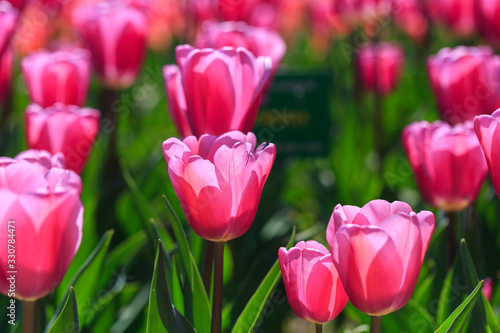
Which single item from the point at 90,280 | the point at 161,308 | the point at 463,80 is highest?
the point at 463,80

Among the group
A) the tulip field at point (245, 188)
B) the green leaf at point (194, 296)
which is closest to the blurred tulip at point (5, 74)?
the tulip field at point (245, 188)

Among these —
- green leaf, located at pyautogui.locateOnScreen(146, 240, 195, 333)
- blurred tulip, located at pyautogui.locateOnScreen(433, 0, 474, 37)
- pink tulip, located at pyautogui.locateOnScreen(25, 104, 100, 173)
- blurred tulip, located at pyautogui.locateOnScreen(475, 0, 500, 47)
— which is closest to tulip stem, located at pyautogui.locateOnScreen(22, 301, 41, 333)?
green leaf, located at pyautogui.locateOnScreen(146, 240, 195, 333)

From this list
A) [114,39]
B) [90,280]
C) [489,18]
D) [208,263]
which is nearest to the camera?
[208,263]

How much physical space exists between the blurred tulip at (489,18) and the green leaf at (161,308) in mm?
1274

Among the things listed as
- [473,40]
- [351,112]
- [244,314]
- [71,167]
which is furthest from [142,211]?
[473,40]

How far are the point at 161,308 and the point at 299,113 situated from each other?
34.6 inches

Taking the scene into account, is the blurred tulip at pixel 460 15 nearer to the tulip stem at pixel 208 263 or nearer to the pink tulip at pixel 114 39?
the pink tulip at pixel 114 39

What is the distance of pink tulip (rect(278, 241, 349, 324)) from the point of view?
58 cm

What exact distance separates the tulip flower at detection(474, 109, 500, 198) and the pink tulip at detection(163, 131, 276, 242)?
219 mm

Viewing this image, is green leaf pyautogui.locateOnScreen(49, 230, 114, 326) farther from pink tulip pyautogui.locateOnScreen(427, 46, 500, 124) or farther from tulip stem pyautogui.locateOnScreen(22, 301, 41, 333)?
pink tulip pyautogui.locateOnScreen(427, 46, 500, 124)

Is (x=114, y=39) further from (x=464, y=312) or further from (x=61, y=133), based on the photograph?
(x=464, y=312)

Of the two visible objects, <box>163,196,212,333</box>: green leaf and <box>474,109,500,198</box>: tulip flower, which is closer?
<box>474,109,500,198</box>: tulip flower

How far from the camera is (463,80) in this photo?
1104 mm

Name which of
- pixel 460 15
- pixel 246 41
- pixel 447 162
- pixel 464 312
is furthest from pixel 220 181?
pixel 460 15
